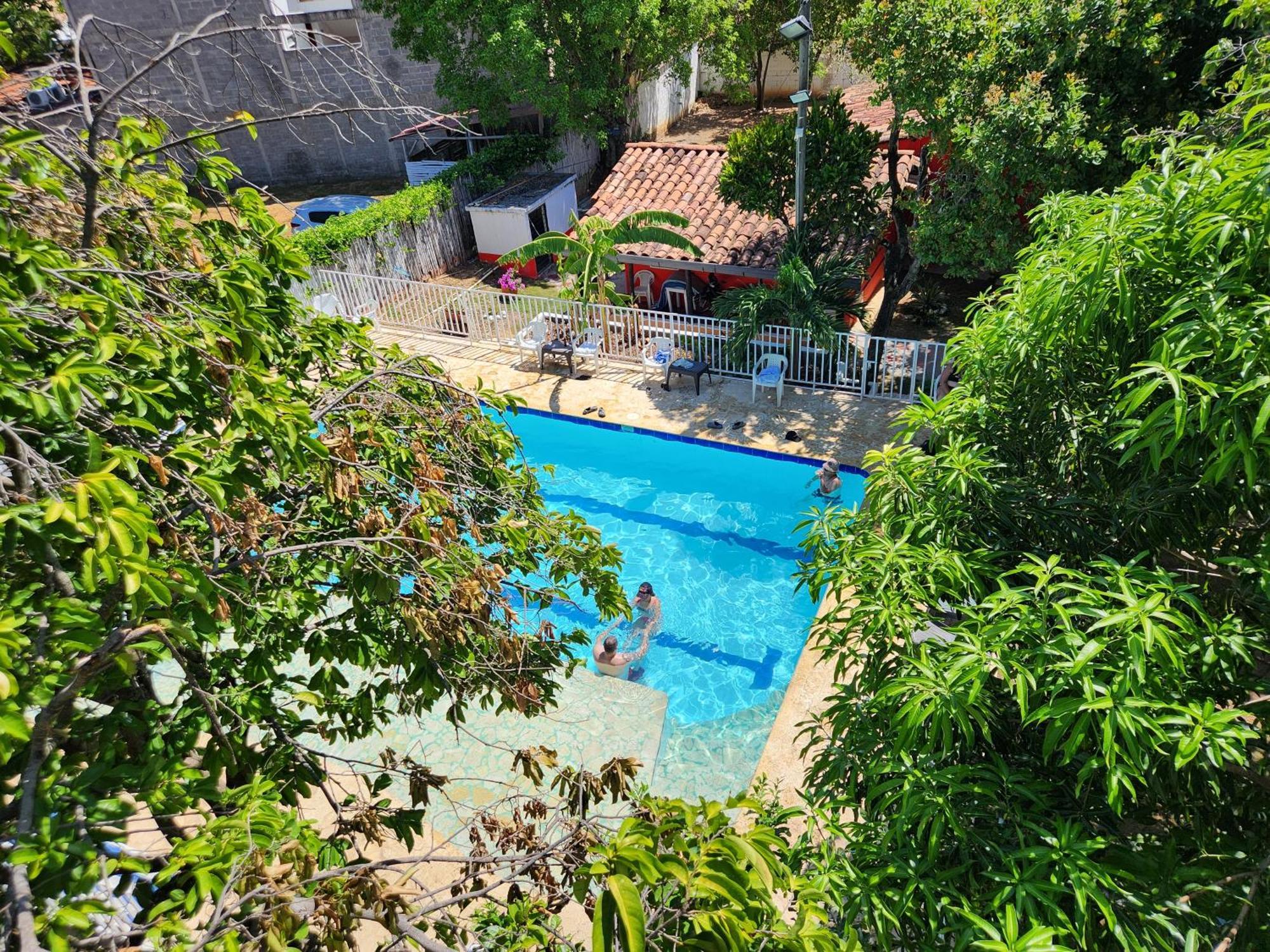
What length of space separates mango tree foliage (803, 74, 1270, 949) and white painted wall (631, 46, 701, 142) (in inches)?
1078

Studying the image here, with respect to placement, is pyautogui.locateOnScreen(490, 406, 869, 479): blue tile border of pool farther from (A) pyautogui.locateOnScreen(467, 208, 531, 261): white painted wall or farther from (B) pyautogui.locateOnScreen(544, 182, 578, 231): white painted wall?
(B) pyautogui.locateOnScreen(544, 182, 578, 231): white painted wall

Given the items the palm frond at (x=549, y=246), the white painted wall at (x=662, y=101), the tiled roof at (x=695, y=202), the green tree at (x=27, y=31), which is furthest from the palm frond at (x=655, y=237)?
the white painted wall at (x=662, y=101)

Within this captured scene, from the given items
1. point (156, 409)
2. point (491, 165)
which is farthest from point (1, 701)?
point (491, 165)

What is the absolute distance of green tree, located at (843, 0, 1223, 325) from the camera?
34.2 ft

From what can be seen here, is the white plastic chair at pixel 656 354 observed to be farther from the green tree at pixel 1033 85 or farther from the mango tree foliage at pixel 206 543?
the mango tree foliage at pixel 206 543

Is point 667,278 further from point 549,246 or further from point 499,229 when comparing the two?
point 499,229

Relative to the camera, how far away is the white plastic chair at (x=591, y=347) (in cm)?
1658

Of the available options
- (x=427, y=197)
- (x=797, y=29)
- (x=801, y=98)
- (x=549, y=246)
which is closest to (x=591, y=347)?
(x=549, y=246)

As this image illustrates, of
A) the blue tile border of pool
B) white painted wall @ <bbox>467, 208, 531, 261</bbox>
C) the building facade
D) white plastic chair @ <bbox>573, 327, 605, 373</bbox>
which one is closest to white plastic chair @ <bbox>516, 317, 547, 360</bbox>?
white plastic chair @ <bbox>573, 327, 605, 373</bbox>

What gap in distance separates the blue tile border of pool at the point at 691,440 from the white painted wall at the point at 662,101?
18.4 meters

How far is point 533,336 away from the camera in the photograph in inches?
674

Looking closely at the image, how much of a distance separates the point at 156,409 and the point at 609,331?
13.4 m

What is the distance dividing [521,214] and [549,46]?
5281mm

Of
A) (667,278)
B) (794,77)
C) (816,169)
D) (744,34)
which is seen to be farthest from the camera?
(794,77)
